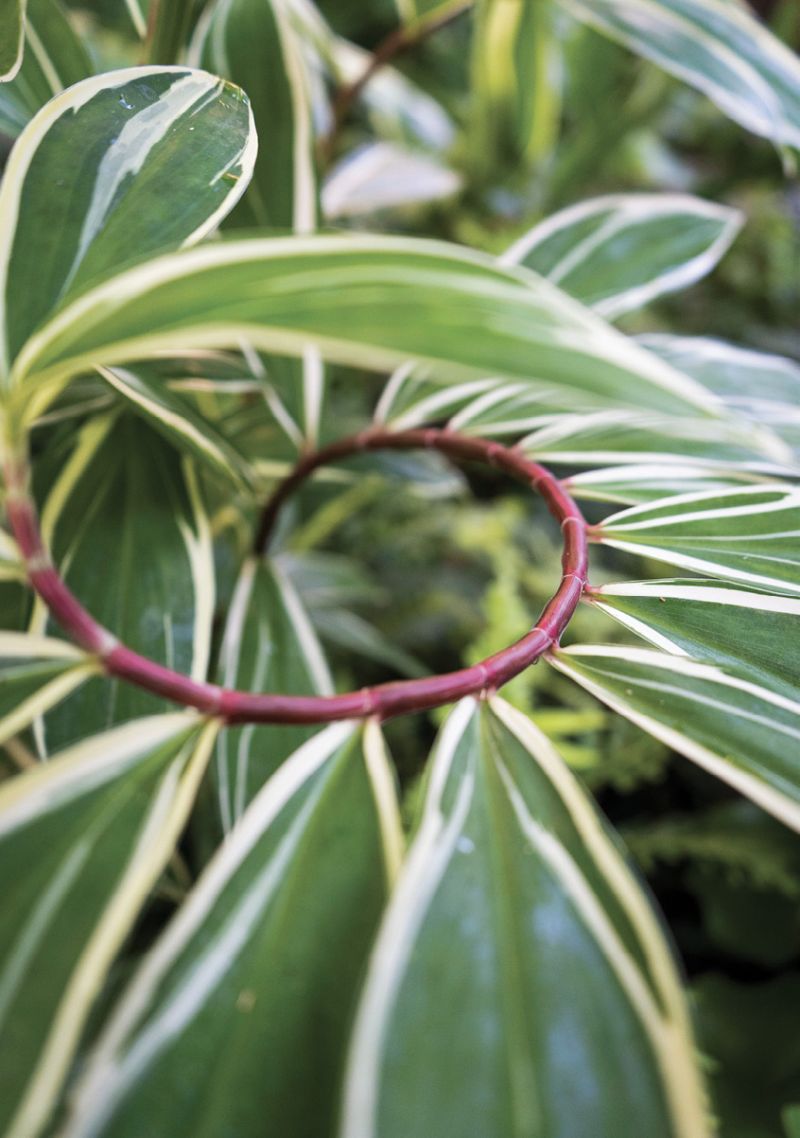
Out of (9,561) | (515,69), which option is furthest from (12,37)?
(515,69)

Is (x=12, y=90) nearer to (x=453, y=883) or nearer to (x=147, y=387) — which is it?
(x=147, y=387)

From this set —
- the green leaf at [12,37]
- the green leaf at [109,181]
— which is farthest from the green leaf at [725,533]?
the green leaf at [12,37]

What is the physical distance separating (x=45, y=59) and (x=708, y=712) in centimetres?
54

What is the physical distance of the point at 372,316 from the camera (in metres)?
0.25

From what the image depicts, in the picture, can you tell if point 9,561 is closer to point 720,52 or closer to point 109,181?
point 109,181

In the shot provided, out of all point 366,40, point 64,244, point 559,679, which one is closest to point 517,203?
point 366,40

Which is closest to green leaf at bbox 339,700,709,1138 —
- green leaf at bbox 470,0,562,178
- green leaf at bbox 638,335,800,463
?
green leaf at bbox 638,335,800,463

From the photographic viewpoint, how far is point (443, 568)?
116cm

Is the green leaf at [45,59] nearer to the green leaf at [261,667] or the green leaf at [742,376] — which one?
the green leaf at [261,667]

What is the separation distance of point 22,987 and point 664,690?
0.94 ft

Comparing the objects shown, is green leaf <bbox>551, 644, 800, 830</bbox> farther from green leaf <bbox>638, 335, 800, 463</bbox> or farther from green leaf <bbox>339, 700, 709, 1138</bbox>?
green leaf <bbox>638, 335, 800, 463</bbox>

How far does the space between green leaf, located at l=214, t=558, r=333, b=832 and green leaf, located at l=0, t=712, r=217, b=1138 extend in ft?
0.56

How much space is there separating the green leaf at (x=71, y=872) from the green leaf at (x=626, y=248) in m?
0.52

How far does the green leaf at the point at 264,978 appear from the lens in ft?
0.85
